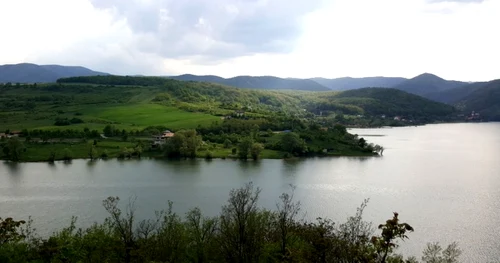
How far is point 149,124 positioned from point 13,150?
1126 inches

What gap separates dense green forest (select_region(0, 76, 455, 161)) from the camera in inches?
2506

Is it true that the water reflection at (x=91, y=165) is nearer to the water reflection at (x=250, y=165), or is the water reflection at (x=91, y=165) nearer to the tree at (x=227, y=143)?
the water reflection at (x=250, y=165)

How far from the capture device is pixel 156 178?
154 feet

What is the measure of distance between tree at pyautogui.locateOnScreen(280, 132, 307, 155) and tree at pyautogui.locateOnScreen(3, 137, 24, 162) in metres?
39.7

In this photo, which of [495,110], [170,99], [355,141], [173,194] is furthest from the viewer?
[495,110]

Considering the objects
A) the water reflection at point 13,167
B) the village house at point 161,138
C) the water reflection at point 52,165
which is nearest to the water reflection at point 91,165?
the water reflection at point 52,165

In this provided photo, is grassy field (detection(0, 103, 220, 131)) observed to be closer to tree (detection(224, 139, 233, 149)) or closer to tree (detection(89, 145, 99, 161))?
tree (detection(224, 139, 233, 149))

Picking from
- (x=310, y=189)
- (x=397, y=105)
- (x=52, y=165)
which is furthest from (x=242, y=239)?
(x=397, y=105)

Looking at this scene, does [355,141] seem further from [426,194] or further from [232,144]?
[426,194]

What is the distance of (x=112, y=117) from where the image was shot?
3482 inches

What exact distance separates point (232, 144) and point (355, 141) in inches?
934

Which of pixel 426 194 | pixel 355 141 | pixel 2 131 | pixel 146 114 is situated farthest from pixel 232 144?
pixel 2 131

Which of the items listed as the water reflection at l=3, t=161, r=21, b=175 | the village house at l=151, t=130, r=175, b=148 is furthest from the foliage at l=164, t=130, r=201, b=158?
the water reflection at l=3, t=161, r=21, b=175

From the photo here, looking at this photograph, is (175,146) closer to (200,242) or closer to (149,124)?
(149,124)
